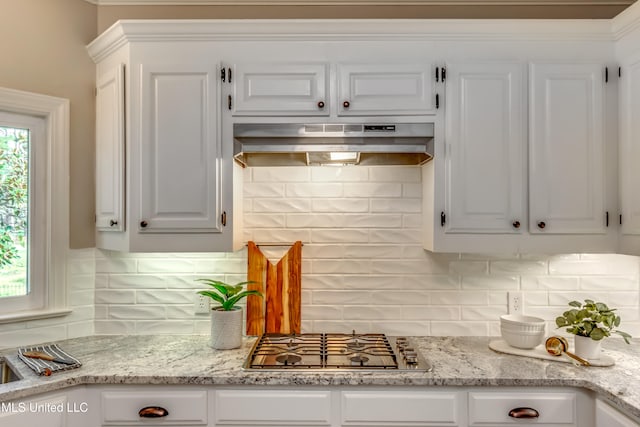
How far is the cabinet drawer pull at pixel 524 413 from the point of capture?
5.42 feet

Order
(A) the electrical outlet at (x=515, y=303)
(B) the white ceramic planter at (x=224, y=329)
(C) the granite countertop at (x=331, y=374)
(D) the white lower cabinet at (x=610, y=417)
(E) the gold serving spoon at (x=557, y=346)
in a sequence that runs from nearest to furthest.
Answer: (D) the white lower cabinet at (x=610, y=417), (C) the granite countertop at (x=331, y=374), (E) the gold serving spoon at (x=557, y=346), (B) the white ceramic planter at (x=224, y=329), (A) the electrical outlet at (x=515, y=303)

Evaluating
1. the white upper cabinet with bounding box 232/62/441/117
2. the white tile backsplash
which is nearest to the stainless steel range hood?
the white upper cabinet with bounding box 232/62/441/117

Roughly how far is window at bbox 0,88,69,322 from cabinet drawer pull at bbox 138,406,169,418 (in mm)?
835

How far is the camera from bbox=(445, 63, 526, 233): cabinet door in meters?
1.94

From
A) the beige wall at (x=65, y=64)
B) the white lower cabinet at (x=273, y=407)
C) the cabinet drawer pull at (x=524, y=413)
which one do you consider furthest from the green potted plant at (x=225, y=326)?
the cabinet drawer pull at (x=524, y=413)

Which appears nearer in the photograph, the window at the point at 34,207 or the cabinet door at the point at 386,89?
the cabinet door at the point at 386,89

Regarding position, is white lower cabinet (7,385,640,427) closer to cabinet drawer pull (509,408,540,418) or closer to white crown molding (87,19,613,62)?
cabinet drawer pull (509,408,540,418)

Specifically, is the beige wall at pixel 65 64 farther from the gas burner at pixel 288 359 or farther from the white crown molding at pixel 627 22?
the white crown molding at pixel 627 22

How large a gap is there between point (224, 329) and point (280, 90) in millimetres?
1136

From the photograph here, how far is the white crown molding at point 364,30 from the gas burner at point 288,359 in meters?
1.43

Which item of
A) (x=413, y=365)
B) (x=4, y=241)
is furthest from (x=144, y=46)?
(x=413, y=365)

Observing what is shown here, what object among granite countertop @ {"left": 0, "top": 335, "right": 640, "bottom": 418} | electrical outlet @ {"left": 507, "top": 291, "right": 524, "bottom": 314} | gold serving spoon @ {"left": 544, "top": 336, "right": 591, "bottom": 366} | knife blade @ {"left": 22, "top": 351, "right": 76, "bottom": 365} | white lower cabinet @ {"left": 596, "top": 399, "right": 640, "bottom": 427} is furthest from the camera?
electrical outlet @ {"left": 507, "top": 291, "right": 524, "bottom": 314}

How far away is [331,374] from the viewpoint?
5.58ft

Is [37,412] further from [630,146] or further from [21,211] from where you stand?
[630,146]
